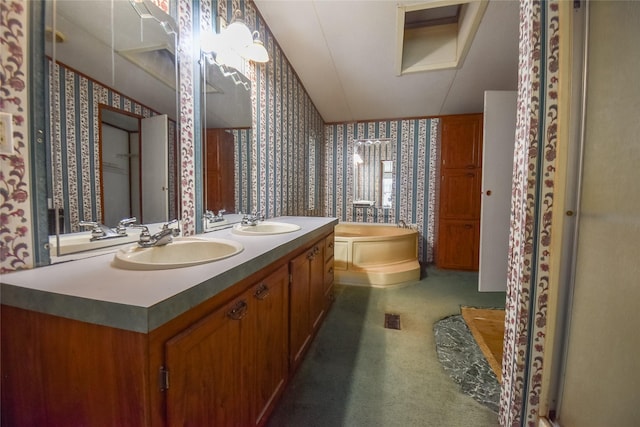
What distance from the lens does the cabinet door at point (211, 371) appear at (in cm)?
62

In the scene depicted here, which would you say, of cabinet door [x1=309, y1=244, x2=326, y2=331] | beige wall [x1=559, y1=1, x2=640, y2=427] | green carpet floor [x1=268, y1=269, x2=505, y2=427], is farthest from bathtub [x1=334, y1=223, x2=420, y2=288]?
beige wall [x1=559, y1=1, x2=640, y2=427]

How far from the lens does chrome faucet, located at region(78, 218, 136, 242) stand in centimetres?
96

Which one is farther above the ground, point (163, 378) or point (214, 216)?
point (214, 216)

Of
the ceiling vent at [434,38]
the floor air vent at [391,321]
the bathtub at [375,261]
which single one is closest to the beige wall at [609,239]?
the floor air vent at [391,321]

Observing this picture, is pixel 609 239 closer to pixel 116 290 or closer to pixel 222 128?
pixel 116 290

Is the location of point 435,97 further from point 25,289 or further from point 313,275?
point 25,289

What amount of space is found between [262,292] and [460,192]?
3.41 meters

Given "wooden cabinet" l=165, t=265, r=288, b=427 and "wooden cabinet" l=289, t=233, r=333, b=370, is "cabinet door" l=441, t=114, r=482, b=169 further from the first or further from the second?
"wooden cabinet" l=165, t=265, r=288, b=427

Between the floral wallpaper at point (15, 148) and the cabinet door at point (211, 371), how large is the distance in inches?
21.3

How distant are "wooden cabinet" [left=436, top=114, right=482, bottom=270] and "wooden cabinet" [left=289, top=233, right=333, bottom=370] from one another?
7.43 feet

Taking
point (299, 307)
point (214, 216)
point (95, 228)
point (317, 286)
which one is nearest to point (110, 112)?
point (95, 228)

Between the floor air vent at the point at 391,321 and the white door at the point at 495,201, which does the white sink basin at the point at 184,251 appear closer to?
the floor air vent at the point at 391,321

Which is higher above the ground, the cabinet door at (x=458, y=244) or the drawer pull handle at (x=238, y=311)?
the drawer pull handle at (x=238, y=311)

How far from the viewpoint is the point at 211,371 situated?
29.4 inches
